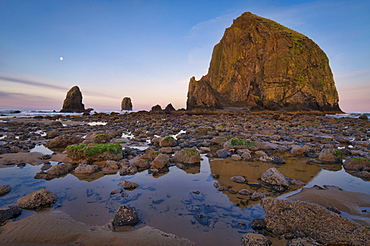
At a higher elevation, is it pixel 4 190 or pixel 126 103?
pixel 126 103

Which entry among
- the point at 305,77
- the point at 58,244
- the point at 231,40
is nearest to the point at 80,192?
the point at 58,244

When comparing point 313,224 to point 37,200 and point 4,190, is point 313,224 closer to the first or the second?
point 37,200

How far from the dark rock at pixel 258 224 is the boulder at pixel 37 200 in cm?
316

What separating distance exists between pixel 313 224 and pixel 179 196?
2.04 m

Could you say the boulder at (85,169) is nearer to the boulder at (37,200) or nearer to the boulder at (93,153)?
the boulder at (93,153)

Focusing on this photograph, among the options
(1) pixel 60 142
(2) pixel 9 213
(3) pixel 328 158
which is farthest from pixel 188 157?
(1) pixel 60 142

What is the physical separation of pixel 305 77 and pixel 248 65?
2583cm

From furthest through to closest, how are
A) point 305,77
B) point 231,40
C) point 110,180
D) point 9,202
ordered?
point 231,40 < point 305,77 < point 110,180 < point 9,202

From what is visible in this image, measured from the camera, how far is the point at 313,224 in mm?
2408

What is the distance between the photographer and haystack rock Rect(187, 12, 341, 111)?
80.4 metres

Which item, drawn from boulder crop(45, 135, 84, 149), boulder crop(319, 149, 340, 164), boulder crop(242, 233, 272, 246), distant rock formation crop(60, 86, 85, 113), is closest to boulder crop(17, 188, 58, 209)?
boulder crop(242, 233, 272, 246)

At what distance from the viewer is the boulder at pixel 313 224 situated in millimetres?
2158

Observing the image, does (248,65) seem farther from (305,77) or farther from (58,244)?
(58,244)

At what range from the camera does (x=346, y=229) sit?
224cm
